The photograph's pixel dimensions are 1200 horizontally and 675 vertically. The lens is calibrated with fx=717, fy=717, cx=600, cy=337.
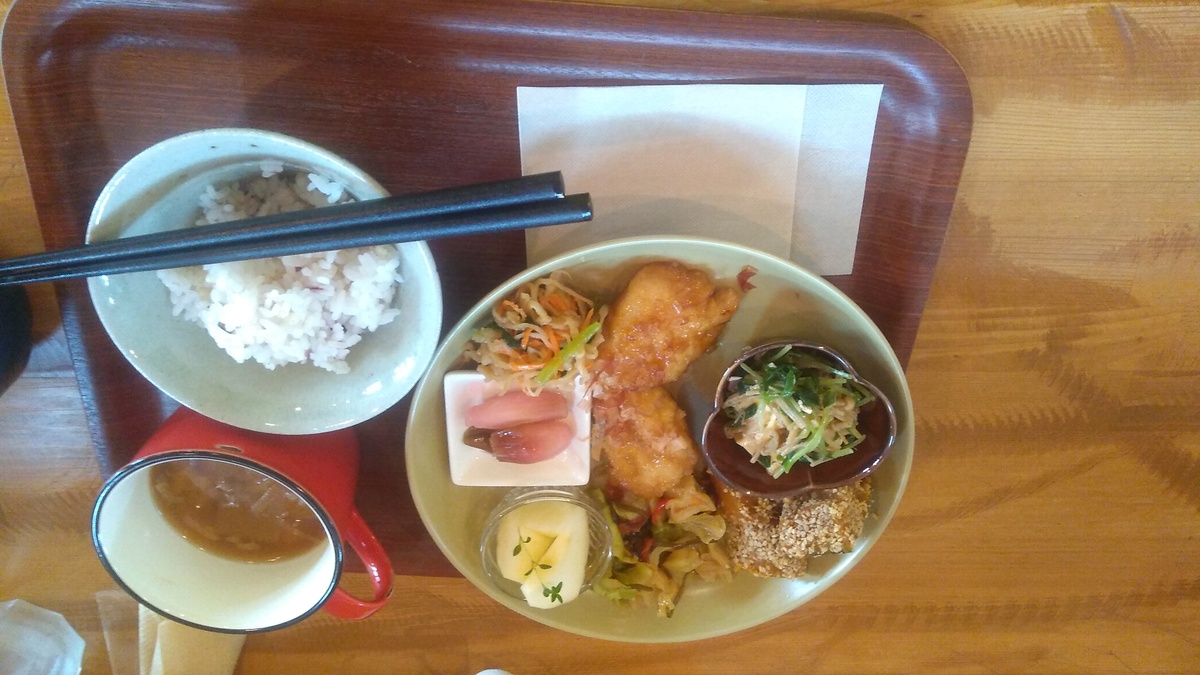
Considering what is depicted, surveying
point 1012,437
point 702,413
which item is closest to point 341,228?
point 702,413

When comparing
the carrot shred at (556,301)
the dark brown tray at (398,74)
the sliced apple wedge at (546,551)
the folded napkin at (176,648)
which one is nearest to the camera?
the dark brown tray at (398,74)

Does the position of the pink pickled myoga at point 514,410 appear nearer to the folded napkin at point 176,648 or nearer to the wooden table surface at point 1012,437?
the wooden table surface at point 1012,437

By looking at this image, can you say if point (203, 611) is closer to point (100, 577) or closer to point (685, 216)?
point (100, 577)

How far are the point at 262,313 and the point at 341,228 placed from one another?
0.20 meters

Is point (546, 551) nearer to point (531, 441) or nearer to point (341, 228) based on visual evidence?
point (531, 441)

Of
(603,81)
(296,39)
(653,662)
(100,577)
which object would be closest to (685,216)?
(603,81)

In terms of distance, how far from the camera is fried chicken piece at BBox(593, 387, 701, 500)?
56.6 inches

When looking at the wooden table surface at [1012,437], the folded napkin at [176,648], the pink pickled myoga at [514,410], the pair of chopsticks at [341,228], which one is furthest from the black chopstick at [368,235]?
the folded napkin at [176,648]

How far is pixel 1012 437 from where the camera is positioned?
1.59 m

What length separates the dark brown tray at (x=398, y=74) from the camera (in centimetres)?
123

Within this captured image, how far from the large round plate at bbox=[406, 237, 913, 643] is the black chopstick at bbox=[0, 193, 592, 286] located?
21cm

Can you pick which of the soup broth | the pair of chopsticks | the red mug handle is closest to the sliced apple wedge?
the red mug handle

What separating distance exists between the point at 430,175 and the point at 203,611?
90 centimetres

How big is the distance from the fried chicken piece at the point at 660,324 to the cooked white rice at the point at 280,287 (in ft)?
1.39
